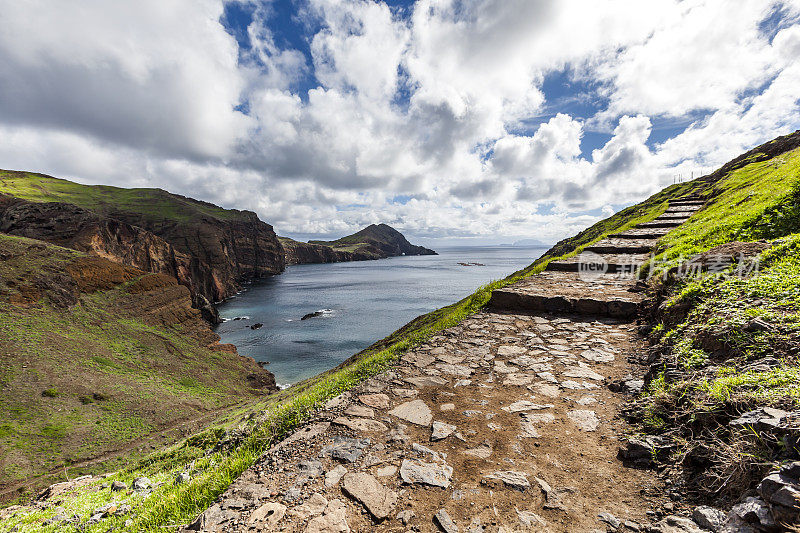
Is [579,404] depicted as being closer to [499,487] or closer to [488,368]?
[488,368]

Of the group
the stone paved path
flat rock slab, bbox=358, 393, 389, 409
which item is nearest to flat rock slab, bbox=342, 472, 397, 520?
the stone paved path

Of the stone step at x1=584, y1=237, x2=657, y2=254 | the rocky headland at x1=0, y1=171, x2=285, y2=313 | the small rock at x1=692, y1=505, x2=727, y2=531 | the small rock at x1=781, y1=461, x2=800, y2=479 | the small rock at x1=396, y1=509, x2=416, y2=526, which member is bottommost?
the small rock at x1=396, y1=509, x2=416, y2=526

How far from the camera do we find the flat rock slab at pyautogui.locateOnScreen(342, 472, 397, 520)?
2705 millimetres

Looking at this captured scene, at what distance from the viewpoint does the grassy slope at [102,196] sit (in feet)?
325

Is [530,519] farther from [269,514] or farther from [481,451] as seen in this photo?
[269,514]

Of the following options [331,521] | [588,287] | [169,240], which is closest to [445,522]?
[331,521]

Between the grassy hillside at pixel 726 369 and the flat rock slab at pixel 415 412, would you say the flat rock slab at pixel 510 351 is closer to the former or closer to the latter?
the grassy hillside at pixel 726 369

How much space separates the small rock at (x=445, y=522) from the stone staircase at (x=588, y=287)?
6.86 m

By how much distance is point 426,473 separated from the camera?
10.4ft

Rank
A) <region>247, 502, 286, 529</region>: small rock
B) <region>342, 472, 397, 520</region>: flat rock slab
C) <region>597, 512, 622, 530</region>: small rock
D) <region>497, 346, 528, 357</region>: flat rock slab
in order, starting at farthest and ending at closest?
<region>497, 346, 528, 357</region>: flat rock slab < <region>342, 472, 397, 520</region>: flat rock slab < <region>247, 502, 286, 529</region>: small rock < <region>597, 512, 622, 530</region>: small rock

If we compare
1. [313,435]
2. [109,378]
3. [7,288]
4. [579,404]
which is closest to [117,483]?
[313,435]

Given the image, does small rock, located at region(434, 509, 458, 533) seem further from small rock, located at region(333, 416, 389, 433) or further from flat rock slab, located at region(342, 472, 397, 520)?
small rock, located at region(333, 416, 389, 433)

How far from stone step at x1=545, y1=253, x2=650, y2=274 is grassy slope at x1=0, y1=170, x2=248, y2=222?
125 metres

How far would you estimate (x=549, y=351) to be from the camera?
240 inches
